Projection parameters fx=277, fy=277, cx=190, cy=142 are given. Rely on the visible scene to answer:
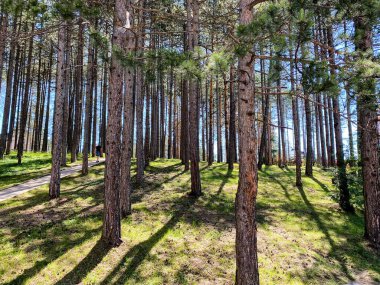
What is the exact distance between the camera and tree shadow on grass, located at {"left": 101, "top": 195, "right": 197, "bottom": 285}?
5.92 metres

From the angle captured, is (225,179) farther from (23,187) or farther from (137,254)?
(23,187)

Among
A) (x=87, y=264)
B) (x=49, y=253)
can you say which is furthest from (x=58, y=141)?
(x=87, y=264)

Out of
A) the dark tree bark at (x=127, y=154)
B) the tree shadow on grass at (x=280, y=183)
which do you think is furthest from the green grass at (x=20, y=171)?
the tree shadow on grass at (x=280, y=183)

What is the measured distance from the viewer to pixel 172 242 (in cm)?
751

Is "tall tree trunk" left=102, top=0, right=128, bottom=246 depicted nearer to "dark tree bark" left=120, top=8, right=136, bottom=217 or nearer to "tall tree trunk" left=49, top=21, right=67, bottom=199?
"dark tree bark" left=120, top=8, right=136, bottom=217

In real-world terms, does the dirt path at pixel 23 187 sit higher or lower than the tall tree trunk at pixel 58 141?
lower

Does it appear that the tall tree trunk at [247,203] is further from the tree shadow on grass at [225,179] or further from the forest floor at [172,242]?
the tree shadow on grass at [225,179]

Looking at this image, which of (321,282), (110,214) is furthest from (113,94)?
(321,282)

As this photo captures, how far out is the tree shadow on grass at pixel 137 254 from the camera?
19.4 feet

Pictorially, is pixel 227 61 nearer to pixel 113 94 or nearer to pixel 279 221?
pixel 113 94

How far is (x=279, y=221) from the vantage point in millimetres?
9414

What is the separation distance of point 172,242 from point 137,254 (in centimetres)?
107

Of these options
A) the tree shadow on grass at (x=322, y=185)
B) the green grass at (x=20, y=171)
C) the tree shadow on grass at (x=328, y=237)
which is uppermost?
the green grass at (x=20, y=171)

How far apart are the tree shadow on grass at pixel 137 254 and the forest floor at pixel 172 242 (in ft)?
0.08
